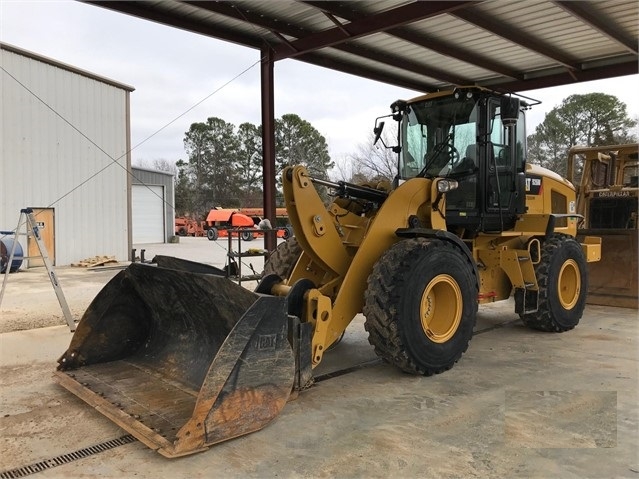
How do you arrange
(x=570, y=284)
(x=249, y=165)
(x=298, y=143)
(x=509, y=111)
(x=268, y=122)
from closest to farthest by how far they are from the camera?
(x=509, y=111)
(x=570, y=284)
(x=268, y=122)
(x=298, y=143)
(x=249, y=165)

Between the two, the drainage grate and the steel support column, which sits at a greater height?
the steel support column

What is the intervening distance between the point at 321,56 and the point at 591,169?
5.27 m

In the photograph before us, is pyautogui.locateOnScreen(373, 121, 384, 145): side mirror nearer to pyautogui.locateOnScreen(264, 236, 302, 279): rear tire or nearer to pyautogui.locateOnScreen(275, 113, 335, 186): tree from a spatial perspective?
pyautogui.locateOnScreen(264, 236, 302, 279): rear tire

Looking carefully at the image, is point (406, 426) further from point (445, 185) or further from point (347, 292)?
point (445, 185)

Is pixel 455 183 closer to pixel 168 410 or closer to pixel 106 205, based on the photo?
pixel 168 410

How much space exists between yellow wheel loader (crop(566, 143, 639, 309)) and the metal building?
69.5ft

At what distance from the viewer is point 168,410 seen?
11.6 ft

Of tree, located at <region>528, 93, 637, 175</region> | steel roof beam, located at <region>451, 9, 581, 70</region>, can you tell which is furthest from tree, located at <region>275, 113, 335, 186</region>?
steel roof beam, located at <region>451, 9, 581, 70</region>

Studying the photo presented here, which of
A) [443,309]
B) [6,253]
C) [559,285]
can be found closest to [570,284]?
[559,285]

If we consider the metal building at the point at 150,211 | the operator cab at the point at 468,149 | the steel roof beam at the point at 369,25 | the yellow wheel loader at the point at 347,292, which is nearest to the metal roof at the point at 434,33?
the steel roof beam at the point at 369,25

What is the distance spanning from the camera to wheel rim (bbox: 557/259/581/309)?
6.60 metres

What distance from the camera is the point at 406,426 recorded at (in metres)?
3.52

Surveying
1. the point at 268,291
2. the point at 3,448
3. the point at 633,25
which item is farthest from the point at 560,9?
the point at 3,448

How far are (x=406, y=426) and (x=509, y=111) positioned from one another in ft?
11.1
